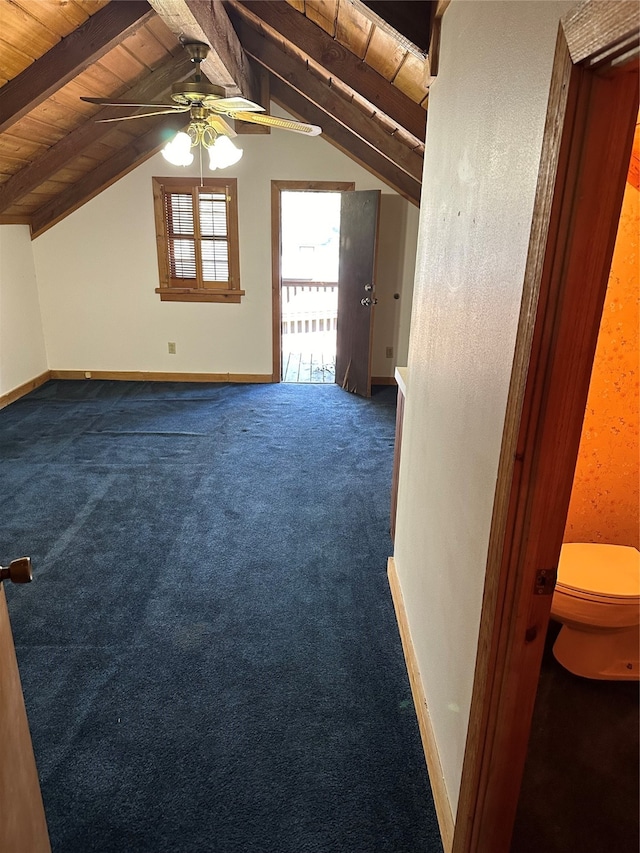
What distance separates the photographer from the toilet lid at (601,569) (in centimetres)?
199

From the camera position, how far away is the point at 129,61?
392 centimetres

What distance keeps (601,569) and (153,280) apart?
4.92 metres

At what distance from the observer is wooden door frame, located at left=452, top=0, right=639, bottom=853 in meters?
0.88

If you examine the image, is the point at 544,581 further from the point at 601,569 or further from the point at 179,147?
the point at 179,147

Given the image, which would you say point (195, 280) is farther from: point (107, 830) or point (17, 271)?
point (107, 830)

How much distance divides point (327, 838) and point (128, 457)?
120 inches

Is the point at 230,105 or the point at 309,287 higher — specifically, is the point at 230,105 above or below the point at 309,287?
above

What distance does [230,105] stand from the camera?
2641 millimetres

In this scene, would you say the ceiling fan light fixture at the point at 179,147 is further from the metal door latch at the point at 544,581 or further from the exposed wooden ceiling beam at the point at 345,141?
the metal door latch at the point at 544,581

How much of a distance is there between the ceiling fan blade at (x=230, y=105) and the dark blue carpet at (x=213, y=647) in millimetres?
2099

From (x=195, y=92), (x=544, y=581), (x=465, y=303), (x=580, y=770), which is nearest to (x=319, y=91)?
(x=195, y=92)

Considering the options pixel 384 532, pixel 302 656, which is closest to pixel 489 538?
pixel 302 656

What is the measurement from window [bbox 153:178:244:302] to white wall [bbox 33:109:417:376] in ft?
0.27

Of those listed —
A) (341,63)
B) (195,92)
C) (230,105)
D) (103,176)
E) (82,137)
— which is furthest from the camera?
(103,176)
